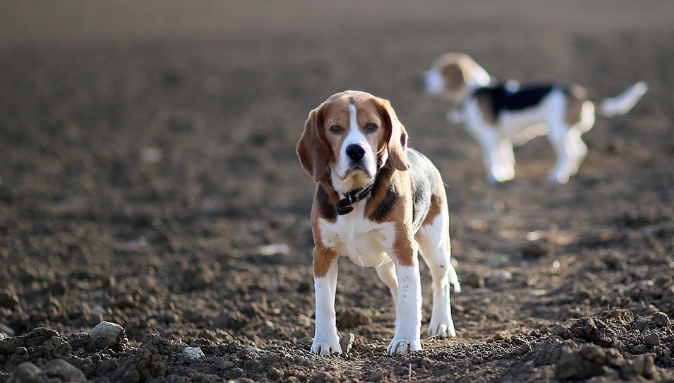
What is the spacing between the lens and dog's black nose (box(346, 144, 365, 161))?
5.15m

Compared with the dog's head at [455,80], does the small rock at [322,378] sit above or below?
below

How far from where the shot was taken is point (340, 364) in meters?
5.29

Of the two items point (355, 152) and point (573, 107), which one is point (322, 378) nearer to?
point (355, 152)

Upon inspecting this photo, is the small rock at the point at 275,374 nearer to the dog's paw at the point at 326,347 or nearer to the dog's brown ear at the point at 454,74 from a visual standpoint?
the dog's paw at the point at 326,347

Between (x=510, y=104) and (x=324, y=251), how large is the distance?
8835mm

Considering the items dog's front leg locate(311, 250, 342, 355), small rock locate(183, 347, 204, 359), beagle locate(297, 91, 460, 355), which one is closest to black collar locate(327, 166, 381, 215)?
beagle locate(297, 91, 460, 355)

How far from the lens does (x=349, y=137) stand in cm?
524

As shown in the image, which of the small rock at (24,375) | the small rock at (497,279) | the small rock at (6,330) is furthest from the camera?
the small rock at (497,279)

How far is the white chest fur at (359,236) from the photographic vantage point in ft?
17.6

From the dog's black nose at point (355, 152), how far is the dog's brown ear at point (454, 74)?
33.1 ft

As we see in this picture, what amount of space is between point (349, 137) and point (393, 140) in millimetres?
279

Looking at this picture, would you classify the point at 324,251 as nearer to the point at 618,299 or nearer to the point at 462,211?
the point at 618,299

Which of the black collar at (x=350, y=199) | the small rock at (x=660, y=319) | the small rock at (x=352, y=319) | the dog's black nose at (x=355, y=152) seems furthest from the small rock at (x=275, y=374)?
the small rock at (x=660, y=319)

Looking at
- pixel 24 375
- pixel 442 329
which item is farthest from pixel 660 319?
pixel 24 375
